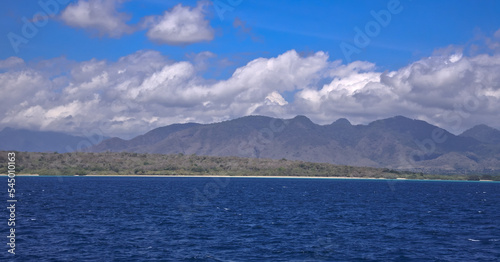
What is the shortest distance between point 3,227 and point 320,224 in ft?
159

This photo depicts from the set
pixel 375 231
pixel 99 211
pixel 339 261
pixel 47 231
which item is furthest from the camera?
pixel 99 211

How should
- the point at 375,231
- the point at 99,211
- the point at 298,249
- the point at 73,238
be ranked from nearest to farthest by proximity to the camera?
1. the point at 298,249
2. the point at 73,238
3. the point at 375,231
4. the point at 99,211

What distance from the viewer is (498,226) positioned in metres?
79.2

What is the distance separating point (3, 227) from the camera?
220 feet

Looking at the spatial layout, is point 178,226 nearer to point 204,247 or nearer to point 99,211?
point 204,247

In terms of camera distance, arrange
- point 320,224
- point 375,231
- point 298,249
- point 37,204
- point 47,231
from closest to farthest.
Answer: point 298,249, point 47,231, point 375,231, point 320,224, point 37,204

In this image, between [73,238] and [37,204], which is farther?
[37,204]

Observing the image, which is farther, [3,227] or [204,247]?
[3,227]

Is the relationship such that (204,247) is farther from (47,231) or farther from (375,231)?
(375,231)

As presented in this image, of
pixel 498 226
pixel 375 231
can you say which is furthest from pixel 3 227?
pixel 498 226

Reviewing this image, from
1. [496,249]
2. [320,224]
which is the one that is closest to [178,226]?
[320,224]

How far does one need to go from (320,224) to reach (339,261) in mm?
27684

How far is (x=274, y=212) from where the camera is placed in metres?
95.8

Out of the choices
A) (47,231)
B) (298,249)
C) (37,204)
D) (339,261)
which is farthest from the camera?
(37,204)
